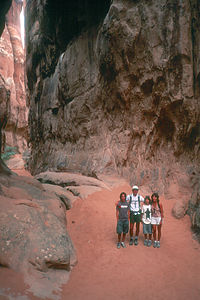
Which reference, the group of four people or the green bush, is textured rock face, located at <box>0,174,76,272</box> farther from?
the green bush

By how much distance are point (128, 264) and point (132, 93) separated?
7724 mm

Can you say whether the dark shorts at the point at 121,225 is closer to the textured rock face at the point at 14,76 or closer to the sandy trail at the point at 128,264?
the sandy trail at the point at 128,264

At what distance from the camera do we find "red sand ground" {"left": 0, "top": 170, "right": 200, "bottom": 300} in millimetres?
4191

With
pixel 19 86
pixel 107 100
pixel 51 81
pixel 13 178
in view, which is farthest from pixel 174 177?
pixel 19 86

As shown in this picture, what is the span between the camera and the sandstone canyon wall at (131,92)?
361 inches

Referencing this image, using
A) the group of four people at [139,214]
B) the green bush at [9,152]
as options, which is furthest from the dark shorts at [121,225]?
the green bush at [9,152]

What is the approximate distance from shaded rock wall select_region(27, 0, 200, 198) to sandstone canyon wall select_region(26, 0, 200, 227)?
0.04 meters

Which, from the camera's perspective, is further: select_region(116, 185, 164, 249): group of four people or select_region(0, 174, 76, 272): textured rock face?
select_region(116, 185, 164, 249): group of four people

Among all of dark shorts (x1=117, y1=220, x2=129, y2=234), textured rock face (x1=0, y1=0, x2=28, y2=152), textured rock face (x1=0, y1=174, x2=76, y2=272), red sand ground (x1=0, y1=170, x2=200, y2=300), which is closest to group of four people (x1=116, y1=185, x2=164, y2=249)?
dark shorts (x1=117, y1=220, x2=129, y2=234)

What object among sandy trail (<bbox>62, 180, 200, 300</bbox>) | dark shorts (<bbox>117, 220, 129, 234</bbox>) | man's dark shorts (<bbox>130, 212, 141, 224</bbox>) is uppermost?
man's dark shorts (<bbox>130, 212, 141, 224</bbox>)

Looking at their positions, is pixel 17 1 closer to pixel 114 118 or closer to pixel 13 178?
pixel 114 118

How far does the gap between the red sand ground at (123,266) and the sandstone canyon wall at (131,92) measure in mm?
1998

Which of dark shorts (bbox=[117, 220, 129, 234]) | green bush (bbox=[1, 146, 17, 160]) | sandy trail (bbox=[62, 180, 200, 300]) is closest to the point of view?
sandy trail (bbox=[62, 180, 200, 300])

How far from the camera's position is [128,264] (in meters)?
5.26
